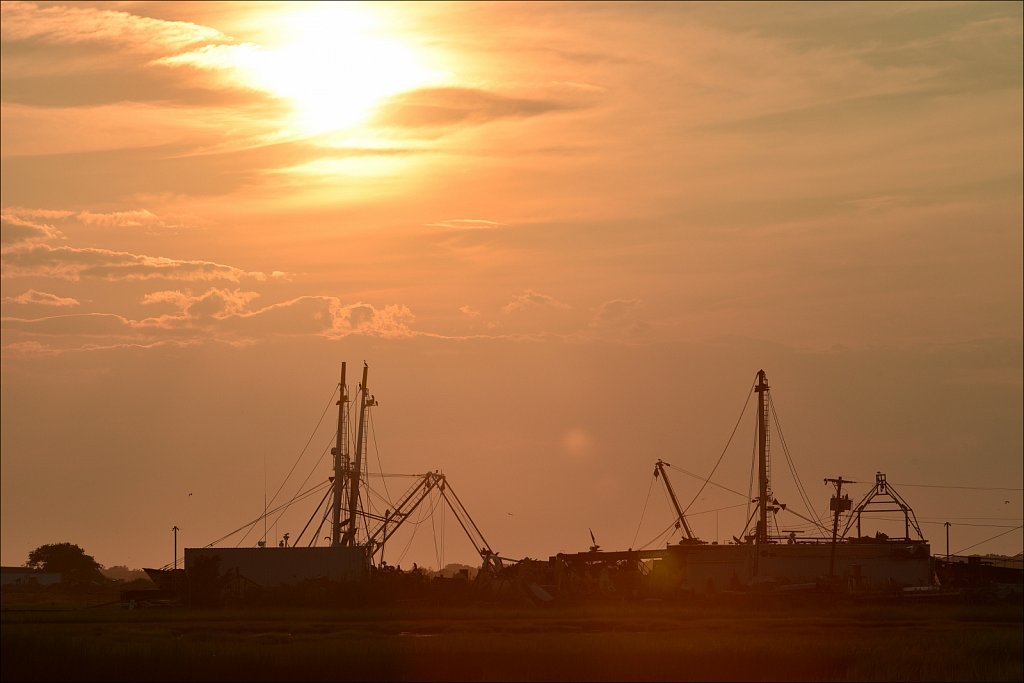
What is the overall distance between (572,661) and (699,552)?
67.6 m

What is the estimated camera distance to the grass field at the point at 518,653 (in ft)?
188

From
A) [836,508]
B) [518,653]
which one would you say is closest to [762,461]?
[836,508]

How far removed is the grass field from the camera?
188 feet

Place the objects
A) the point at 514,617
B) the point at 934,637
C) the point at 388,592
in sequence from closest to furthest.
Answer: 1. the point at 934,637
2. the point at 514,617
3. the point at 388,592

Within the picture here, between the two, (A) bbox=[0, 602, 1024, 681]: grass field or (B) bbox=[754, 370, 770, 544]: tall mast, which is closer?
(A) bbox=[0, 602, 1024, 681]: grass field

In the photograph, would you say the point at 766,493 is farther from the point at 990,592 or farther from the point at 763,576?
the point at 990,592

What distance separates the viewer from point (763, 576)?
123 meters

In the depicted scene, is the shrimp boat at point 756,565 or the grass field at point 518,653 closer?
the grass field at point 518,653

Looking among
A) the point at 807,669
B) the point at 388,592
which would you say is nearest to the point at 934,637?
the point at 807,669

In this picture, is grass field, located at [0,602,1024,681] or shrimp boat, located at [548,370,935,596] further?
shrimp boat, located at [548,370,935,596]

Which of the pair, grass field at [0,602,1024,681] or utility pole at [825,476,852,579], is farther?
utility pole at [825,476,852,579]

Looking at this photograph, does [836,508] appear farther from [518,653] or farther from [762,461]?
[518,653]

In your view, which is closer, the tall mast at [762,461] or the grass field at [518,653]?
the grass field at [518,653]

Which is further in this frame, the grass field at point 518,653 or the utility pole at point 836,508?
the utility pole at point 836,508
